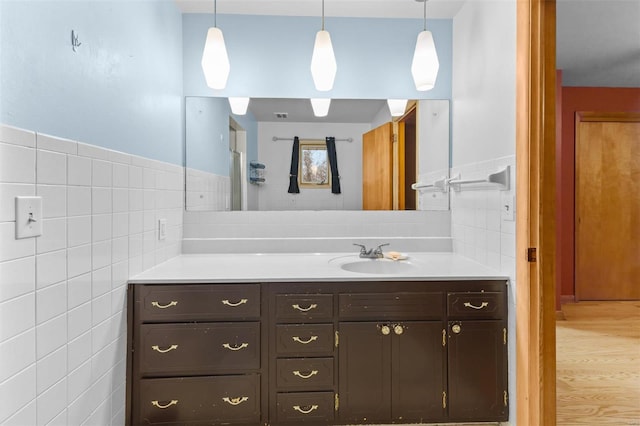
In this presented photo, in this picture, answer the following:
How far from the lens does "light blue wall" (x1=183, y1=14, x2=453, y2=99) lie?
7.74 feet

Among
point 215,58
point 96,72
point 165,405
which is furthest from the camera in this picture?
point 215,58

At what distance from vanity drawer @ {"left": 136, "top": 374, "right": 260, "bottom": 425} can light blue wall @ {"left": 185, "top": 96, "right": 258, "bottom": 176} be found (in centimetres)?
125

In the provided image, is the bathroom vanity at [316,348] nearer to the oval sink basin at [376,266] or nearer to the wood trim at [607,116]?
the oval sink basin at [376,266]

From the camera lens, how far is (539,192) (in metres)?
1.58

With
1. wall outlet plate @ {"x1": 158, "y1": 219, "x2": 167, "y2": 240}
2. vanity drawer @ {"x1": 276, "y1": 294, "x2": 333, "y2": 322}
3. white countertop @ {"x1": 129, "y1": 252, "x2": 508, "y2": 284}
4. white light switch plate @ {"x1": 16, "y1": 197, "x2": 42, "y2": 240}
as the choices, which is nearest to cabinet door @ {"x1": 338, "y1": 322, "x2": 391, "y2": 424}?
vanity drawer @ {"x1": 276, "y1": 294, "x2": 333, "y2": 322}

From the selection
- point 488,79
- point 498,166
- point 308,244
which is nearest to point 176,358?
point 308,244

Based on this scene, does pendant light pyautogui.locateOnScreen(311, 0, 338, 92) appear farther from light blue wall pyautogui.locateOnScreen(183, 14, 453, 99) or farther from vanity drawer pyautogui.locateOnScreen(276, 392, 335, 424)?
vanity drawer pyautogui.locateOnScreen(276, 392, 335, 424)

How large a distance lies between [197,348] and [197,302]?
0.21m

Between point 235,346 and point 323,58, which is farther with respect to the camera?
point 323,58

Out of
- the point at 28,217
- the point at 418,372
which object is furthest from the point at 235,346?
the point at 28,217

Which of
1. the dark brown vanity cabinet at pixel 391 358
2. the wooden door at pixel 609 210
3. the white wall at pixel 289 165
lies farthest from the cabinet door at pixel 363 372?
the wooden door at pixel 609 210

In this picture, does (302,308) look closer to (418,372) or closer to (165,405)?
(418,372)

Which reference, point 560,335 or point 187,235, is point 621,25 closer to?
point 560,335

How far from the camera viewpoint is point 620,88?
4012 millimetres
